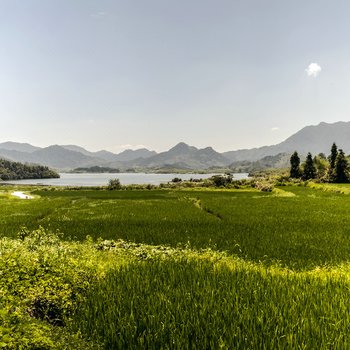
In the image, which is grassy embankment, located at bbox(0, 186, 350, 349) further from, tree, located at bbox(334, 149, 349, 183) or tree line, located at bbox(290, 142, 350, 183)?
tree line, located at bbox(290, 142, 350, 183)

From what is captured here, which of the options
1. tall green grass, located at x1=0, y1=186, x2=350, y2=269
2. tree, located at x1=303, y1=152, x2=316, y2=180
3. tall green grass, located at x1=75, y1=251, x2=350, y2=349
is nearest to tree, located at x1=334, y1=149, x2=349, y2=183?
tree, located at x1=303, y1=152, x2=316, y2=180

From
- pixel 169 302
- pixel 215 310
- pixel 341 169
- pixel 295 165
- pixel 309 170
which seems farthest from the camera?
pixel 295 165

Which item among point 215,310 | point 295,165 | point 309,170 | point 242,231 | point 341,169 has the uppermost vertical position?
point 295,165

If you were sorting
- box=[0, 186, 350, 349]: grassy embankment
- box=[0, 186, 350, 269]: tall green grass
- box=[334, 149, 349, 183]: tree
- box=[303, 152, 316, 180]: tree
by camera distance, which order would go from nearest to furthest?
box=[0, 186, 350, 349]: grassy embankment < box=[0, 186, 350, 269]: tall green grass < box=[334, 149, 349, 183]: tree < box=[303, 152, 316, 180]: tree

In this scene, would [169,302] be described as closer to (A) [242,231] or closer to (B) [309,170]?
(A) [242,231]

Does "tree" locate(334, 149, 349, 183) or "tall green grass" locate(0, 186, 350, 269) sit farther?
"tree" locate(334, 149, 349, 183)

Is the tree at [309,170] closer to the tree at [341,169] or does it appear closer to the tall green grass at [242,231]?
the tree at [341,169]

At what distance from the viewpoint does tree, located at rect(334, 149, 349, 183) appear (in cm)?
8606

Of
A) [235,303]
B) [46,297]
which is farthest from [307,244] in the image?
[46,297]

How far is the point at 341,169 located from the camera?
87000 mm

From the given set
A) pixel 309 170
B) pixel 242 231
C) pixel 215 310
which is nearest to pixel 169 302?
pixel 215 310

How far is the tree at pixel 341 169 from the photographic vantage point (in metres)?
86.1

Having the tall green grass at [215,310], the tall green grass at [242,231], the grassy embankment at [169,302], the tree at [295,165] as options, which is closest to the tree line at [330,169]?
the tree at [295,165]

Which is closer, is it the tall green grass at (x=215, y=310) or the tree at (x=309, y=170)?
the tall green grass at (x=215, y=310)
